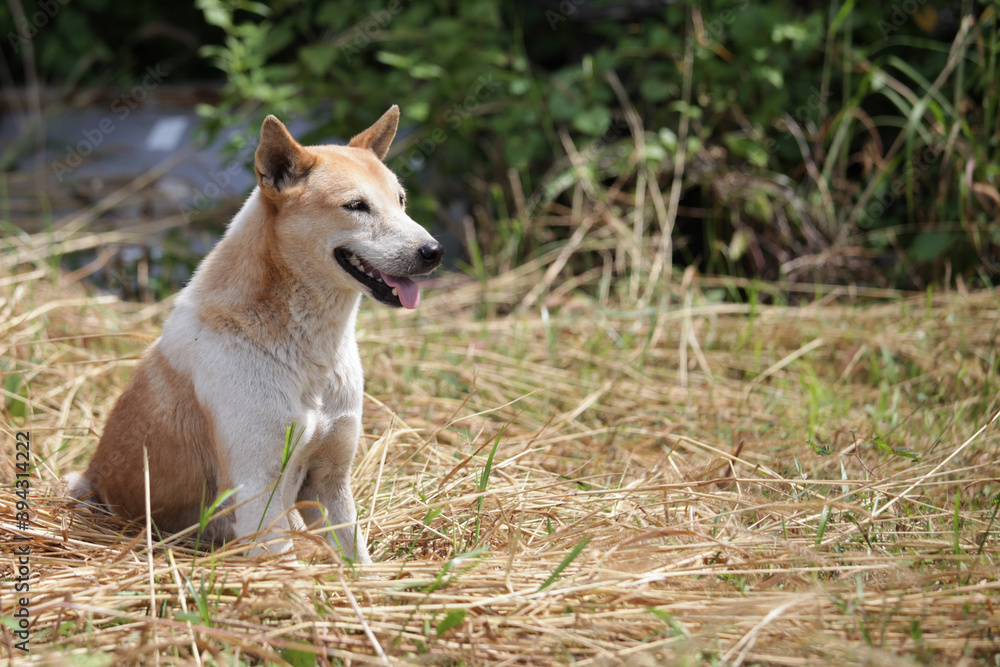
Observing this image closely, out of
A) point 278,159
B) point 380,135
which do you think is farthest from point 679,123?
point 278,159

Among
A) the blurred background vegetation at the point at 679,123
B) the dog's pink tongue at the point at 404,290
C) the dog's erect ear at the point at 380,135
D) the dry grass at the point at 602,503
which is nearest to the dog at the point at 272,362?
the dog's pink tongue at the point at 404,290

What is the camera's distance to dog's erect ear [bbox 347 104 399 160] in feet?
9.55

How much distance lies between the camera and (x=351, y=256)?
251 cm

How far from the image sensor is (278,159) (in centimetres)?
250

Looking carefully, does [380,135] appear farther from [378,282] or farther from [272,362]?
[272,362]

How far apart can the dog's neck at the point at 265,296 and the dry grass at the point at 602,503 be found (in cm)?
53

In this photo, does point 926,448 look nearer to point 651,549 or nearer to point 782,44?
point 651,549

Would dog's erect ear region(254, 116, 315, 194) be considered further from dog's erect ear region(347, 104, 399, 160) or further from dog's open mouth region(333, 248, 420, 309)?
dog's erect ear region(347, 104, 399, 160)

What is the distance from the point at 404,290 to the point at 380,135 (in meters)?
0.72

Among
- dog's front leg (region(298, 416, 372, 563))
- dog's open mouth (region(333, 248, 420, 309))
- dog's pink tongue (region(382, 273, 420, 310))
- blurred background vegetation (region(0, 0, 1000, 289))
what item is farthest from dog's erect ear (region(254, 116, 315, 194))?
blurred background vegetation (region(0, 0, 1000, 289))

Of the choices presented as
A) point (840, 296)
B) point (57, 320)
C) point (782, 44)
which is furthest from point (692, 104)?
point (57, 320)

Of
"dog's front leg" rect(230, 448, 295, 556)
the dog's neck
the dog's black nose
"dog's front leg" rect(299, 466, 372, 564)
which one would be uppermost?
the dog's black nose

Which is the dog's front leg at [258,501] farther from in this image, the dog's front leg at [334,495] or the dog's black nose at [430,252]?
the dog's black nose at [430,252]

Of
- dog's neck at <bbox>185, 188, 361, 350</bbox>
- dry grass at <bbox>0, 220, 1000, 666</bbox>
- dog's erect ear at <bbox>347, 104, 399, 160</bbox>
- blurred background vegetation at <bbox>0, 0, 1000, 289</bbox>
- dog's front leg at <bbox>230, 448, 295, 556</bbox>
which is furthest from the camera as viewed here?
blurred background vegetation at <bbox>0, 0, 1000, 289</bbox>
